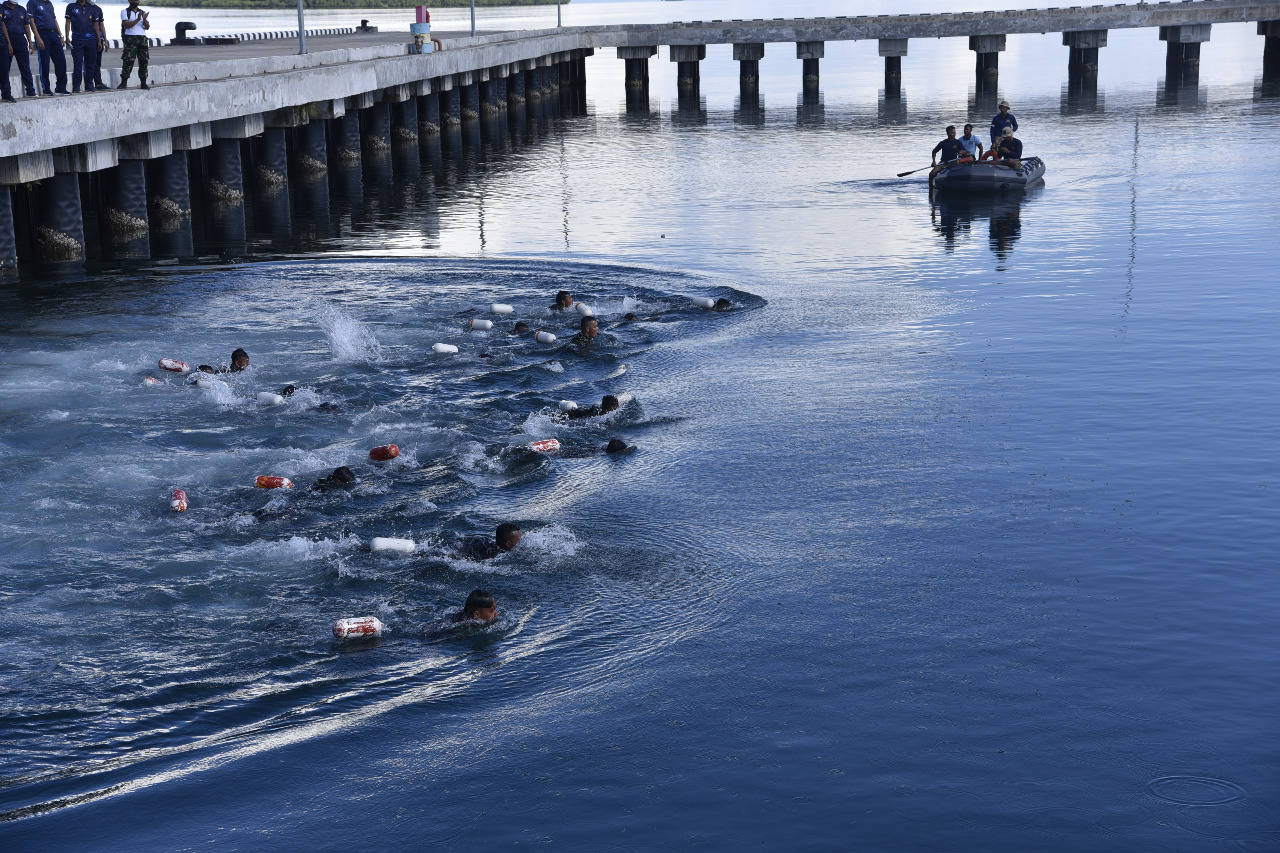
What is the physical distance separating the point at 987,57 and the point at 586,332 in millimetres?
56969

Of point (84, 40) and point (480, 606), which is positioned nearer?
point (480, 606)

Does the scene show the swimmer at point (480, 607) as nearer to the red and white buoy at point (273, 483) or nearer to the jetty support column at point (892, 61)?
the red and white buoy at point (273, 483)

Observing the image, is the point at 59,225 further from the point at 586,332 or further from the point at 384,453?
the point at 384,453

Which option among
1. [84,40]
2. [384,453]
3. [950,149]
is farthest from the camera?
[950,149]

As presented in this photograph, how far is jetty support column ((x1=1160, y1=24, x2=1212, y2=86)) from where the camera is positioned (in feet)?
232

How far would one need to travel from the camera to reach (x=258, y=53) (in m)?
48.2

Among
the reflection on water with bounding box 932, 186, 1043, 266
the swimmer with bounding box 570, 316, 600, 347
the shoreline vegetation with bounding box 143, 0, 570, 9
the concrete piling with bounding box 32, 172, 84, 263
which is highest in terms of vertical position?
the shoreline vegetation with bounding box 143, 0, 570, 9

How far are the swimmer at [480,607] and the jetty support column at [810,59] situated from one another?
62.3m

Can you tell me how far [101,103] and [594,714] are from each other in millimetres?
20027

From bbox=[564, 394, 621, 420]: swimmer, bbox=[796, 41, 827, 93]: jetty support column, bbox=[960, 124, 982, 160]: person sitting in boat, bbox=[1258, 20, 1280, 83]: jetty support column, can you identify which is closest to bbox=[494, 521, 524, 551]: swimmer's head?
bbox=[564, 394, 621, 420]: swimmer

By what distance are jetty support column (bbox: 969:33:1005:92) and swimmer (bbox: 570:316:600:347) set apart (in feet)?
180

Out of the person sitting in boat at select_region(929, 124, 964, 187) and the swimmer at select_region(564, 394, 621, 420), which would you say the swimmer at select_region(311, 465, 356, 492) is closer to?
the swimmer at select_region(564, 394, 621, 420)

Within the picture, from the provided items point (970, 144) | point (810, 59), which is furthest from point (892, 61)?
point (970, 144)

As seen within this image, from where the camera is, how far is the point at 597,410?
1745cm
